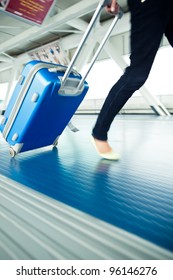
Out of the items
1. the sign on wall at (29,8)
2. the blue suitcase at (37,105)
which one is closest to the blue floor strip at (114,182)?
the blue suitcase at (37,105)

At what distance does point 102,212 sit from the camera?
85 centimetres

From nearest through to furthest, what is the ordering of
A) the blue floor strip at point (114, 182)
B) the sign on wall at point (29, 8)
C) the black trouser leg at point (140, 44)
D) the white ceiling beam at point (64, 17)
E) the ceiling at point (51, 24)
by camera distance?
the blue floor strip at point (114, 182) → the black trouser leg at point (140, 44) → the sign on wall at point (29, 8) → the white ceiling beam at point (64, 17) → the ceiling at point (51, 24)

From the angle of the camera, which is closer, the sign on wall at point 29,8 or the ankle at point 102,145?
the ankle at point 102,145

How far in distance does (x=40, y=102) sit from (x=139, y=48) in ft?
2.49

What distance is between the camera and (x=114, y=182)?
1.17 metres

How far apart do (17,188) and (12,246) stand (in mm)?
464

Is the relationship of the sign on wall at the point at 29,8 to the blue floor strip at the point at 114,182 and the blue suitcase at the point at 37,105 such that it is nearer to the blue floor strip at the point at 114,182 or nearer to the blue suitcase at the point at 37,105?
the blue suitcase at the point at 37,105

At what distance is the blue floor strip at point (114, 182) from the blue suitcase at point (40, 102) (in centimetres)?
22

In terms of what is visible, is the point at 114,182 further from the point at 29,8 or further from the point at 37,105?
the point at 29,8

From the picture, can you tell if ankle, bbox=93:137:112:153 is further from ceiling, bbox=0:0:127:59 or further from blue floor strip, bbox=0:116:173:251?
ceiling, bbox=0:0:127:59

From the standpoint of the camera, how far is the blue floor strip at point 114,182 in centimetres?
79

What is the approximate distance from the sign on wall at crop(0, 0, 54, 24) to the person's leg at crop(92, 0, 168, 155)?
300 cm
